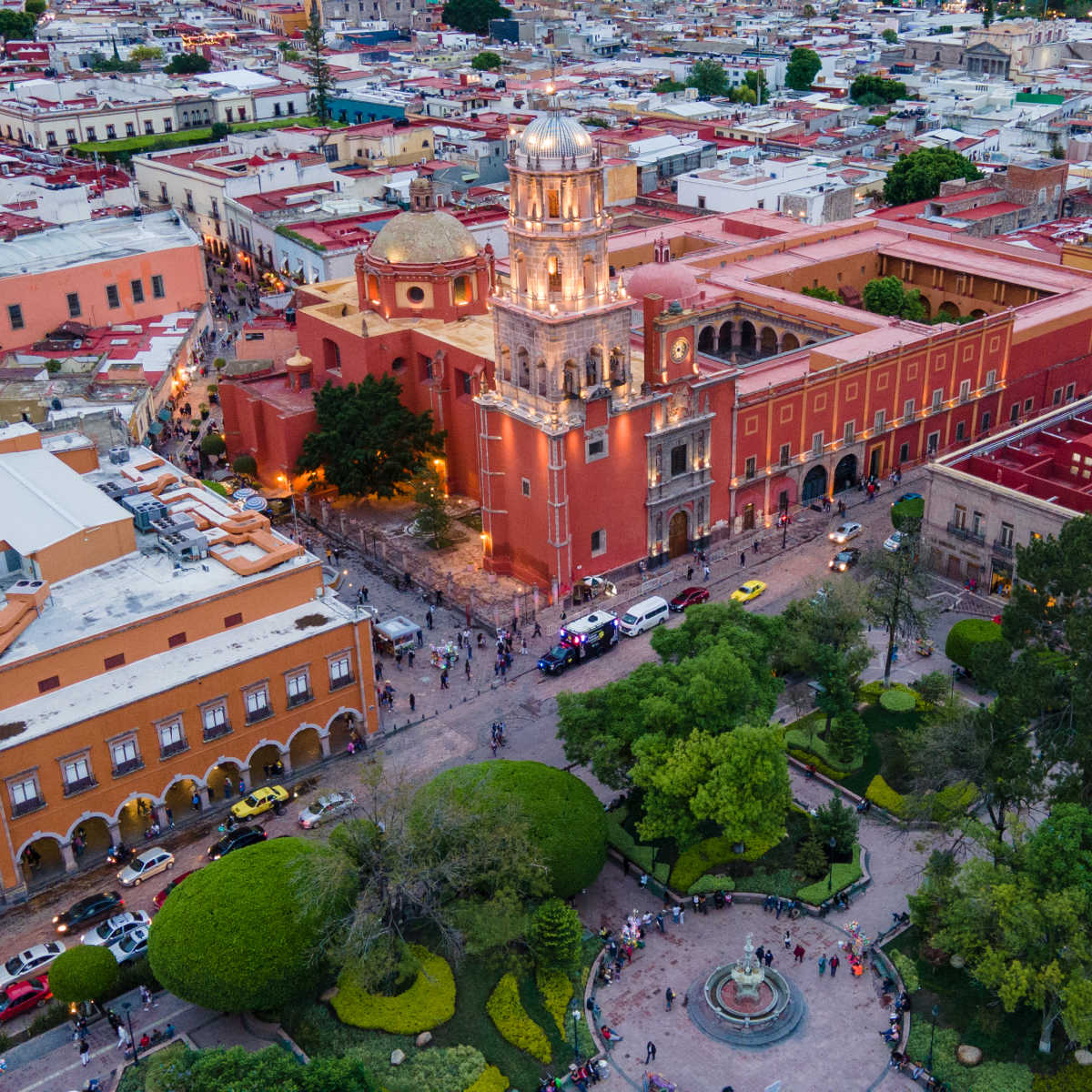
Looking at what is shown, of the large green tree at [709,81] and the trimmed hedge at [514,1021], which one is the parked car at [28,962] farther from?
the large green tree at [709,81]

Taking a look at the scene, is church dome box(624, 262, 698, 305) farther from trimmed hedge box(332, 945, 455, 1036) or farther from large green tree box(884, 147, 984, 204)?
large green tree box(884, 147, 984, 204)

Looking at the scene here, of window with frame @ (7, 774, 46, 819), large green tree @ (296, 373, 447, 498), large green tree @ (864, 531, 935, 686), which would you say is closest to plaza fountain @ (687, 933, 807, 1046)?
large green tree @ (864, 531, 935, 686)

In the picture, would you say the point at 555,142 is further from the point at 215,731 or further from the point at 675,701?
the point at 215,731

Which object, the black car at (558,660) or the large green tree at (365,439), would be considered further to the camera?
the large green tree at (365,439)

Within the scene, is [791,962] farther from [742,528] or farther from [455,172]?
[455,172]

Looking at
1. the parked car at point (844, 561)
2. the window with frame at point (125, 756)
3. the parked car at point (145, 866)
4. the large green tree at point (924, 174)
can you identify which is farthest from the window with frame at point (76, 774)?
the large green tree at point (924, 174)

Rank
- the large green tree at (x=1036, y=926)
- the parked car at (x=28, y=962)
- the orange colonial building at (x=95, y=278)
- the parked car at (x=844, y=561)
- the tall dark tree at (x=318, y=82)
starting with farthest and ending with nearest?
the tall dark tree at (x=318, y=82)
the orange colonial building at (x=95, y=278)
the parked car at (x=844, y=561)
the parked car at (x=28, y=962)
the large green tree at (x=1036, y=926)
